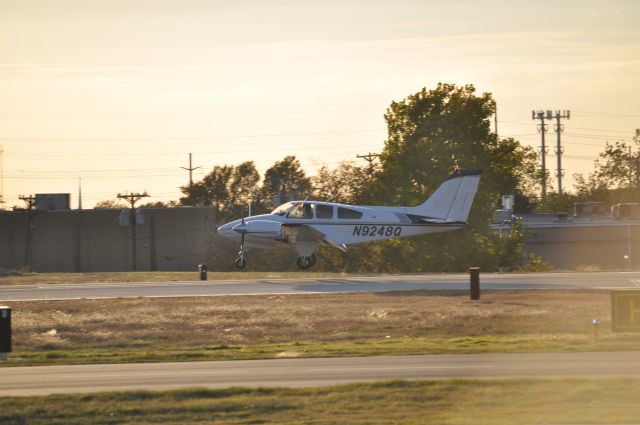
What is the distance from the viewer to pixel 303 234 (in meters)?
43.8

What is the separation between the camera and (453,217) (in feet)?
146

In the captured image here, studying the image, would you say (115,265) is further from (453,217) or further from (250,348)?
(250,348)

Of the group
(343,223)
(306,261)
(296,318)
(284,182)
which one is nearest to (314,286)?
(343,223)

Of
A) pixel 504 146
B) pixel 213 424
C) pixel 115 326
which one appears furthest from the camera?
pixel 504 146

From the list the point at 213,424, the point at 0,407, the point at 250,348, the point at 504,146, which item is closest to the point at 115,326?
the point at 250,348

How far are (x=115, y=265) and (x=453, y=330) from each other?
5338 centimetres

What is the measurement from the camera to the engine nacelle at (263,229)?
4350cm

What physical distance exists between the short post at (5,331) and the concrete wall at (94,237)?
5415 cm

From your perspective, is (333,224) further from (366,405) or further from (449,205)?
(366,405)

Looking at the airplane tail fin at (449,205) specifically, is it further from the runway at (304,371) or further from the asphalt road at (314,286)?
the runway at (304,371)

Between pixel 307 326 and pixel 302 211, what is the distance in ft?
46.9

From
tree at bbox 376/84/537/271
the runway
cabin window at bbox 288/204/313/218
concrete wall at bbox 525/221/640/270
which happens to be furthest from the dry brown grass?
concrete wall at bbox 525/221/640/270

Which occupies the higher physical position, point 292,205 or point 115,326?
point 292,205

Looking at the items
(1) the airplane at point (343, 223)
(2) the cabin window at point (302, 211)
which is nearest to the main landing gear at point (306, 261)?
(1) the airplane at point (343, 223)
